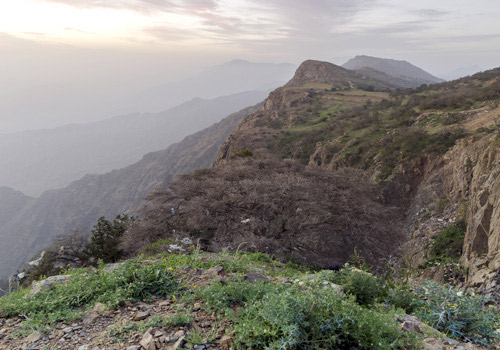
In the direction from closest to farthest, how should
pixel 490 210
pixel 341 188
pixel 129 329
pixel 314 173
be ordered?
pixel 129 329 < pixel 490 210 < pixel 341 188 < pixel 314 173

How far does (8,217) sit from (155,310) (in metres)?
176

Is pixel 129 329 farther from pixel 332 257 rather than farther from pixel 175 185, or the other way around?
pixel 175 185

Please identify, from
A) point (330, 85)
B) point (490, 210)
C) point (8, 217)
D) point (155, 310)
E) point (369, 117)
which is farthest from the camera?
point (8, 217)

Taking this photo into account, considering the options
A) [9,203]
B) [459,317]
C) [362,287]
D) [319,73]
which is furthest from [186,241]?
[9,203]

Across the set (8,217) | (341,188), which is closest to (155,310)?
(341,188)

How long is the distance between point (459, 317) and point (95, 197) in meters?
120

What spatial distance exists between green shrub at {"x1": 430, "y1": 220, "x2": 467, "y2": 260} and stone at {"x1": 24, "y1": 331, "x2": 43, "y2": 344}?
10.4 metres

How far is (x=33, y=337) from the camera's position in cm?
302

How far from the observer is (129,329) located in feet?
9.72

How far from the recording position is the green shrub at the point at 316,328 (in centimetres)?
236

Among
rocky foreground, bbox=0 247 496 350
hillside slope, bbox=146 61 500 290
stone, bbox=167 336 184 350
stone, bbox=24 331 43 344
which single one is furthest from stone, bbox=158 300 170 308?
hillside slope, bbox=146 61 500 290

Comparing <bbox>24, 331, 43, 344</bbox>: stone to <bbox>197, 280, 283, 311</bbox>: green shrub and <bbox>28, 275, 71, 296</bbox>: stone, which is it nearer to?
A: <bbox>28, 275, 71, 296</bbox>: stone

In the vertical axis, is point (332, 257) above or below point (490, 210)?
below

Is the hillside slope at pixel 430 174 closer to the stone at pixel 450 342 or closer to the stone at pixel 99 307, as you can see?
the stone at pixel 450 342
